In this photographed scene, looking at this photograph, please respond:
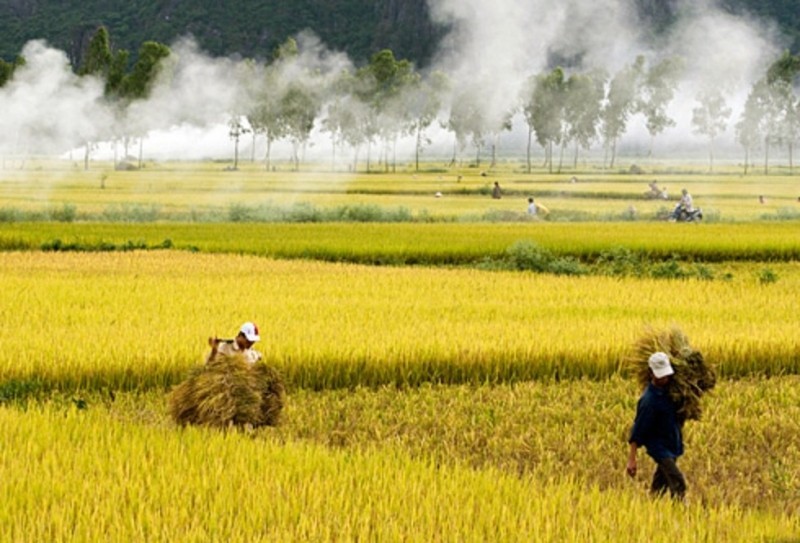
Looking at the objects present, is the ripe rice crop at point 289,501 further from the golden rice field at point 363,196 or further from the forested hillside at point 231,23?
the forested hillside at point 231,23

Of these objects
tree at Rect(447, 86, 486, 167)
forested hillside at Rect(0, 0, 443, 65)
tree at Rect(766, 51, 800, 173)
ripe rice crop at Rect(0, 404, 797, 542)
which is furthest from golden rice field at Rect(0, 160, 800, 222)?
forested hillside at Rect(0, 0, 443, 65)

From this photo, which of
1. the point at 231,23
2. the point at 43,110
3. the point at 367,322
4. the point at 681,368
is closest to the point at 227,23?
the point at 231,23

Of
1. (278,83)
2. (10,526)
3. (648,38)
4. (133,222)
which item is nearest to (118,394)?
(10,526)

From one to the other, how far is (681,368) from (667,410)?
1.25 feet

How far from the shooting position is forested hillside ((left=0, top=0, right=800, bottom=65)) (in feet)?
561

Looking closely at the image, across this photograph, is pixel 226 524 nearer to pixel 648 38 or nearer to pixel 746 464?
pixel 746 464

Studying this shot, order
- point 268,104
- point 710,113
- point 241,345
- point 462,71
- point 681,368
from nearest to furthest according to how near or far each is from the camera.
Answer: point 681,368, point 241,345, point 268,104, point 710,113, point 462,71

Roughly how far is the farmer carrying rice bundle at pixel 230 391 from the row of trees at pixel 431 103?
51.2 metres

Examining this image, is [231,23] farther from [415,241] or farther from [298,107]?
[415,241]

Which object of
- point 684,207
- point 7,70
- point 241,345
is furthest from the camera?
point 7,70

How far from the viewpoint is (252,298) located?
1457cm

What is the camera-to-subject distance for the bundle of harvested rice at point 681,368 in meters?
6.66

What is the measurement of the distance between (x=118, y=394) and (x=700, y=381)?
15.8ft

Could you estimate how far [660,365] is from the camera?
651cm
